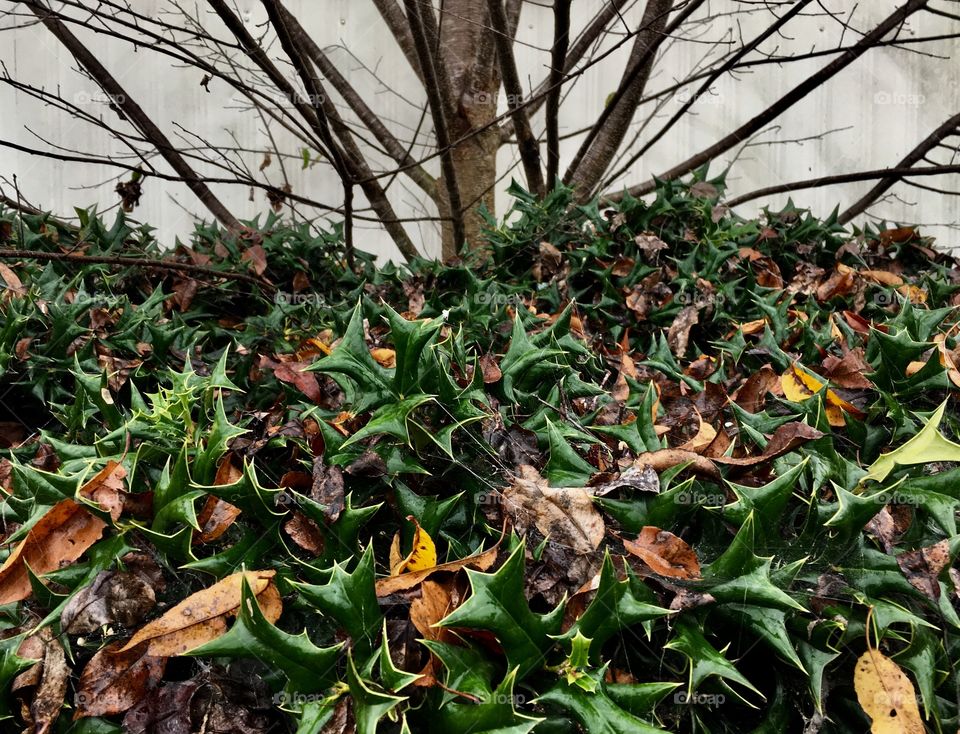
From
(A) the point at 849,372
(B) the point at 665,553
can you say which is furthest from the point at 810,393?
(B) the point at 665,553

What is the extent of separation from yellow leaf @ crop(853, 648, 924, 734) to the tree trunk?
2.49m

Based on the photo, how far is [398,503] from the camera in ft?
3.01

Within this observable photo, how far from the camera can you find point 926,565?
823mm

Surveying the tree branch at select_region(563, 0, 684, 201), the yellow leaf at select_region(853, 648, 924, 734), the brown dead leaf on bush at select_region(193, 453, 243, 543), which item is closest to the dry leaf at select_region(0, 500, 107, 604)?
the brown dead leaf on bush at select_region(193, 453, 243, 543)

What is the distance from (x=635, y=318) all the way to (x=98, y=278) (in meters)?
1.46

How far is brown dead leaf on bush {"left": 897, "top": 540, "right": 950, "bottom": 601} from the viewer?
81 centimetres

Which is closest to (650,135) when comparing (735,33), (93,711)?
(735,33)

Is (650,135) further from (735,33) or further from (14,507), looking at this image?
(14,507)

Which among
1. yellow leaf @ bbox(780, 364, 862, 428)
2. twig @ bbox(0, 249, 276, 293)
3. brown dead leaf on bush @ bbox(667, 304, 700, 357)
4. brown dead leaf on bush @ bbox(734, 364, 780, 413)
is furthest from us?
brown dead leaf on bush @ bbox(667, 304, 700, 357)

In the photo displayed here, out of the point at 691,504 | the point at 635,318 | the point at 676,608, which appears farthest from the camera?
the point at 635,318

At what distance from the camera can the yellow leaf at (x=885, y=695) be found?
74 cm

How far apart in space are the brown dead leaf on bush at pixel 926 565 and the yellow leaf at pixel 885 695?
0.31ft

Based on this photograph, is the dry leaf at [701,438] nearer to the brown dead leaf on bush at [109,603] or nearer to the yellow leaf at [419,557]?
the yellow leaf at [419,557]

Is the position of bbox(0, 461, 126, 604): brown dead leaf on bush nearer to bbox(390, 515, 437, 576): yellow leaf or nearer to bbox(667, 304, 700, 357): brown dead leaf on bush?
bbox(390, 515, 437, 576): yellow leaf
